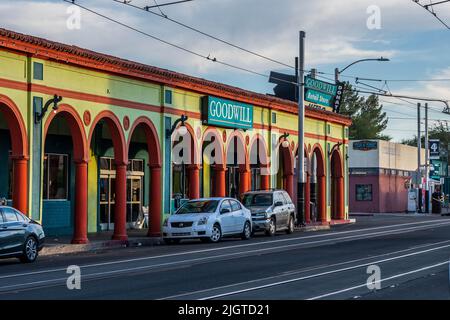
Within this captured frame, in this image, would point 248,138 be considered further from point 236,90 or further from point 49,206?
point 49,206

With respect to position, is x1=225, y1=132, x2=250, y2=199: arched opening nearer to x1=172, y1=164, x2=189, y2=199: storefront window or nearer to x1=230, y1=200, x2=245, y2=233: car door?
x1=172, y1=164, x2=189, y2=199: storefront window

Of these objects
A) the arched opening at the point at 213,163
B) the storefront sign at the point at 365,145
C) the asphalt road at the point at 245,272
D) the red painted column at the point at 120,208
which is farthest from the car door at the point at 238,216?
the storefront sign at the point at 365,145

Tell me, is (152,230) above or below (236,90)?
below

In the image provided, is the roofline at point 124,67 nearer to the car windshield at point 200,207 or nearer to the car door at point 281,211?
the car windshield at point 200,207

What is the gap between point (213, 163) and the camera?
39.7 metres

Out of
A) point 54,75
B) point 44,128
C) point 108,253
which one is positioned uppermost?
point 54,75

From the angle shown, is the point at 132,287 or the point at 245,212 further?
the point at 245,212

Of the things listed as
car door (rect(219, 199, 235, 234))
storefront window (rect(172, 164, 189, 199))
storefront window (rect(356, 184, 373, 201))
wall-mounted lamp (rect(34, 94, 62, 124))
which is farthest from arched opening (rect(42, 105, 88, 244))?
storefront window (rect(356, 184, 373, 201))

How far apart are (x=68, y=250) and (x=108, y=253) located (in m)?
1.34

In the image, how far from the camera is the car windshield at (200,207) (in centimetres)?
3102

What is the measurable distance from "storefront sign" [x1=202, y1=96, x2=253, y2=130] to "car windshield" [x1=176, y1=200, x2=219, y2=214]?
20.7 feet

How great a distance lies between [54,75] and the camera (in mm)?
27828
